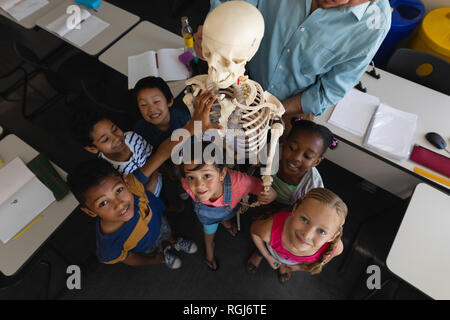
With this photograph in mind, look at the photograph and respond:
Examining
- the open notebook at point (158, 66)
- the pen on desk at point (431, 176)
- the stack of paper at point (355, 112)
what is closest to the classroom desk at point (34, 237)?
the open notebook at point (158, 66)

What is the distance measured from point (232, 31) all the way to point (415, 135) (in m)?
1.71

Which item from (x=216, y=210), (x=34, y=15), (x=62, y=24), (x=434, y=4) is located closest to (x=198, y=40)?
(x=216, y=210)

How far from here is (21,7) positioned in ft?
8.84

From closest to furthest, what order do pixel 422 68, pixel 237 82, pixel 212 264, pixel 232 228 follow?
pixel 237 82
pixel 422 68
pixel 212 264
pixel 232 228

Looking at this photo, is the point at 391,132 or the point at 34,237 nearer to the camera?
the point at 34,237

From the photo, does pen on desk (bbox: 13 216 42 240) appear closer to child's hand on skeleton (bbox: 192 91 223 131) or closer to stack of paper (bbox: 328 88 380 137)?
child's hand on skeleton (bbox: 192 91 223 131)

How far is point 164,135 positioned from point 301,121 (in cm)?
97

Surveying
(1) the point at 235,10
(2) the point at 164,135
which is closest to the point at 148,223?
(2) the point at 164,135

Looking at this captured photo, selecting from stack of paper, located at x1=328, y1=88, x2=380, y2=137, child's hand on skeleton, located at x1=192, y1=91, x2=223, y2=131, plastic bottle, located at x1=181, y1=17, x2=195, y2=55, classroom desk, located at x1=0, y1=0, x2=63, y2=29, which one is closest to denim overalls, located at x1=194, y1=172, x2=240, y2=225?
child's hand on skeleton, located at x1=192, y1=91, x2=223, y2=131

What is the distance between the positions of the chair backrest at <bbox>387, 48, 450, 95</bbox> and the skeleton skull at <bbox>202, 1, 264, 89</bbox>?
6.01 feet

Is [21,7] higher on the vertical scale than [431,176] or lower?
higher

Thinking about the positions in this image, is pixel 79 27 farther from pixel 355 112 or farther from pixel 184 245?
pixel 355 112
